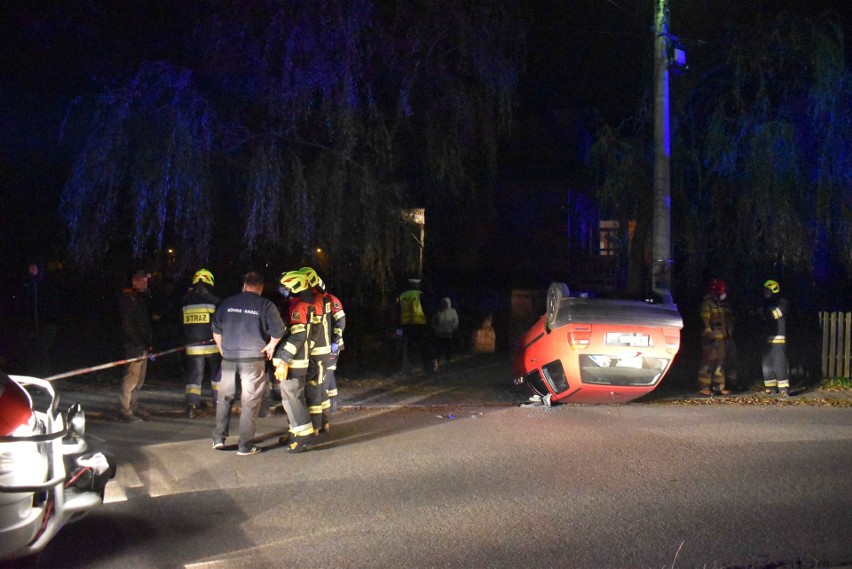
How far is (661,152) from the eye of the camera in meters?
11.5

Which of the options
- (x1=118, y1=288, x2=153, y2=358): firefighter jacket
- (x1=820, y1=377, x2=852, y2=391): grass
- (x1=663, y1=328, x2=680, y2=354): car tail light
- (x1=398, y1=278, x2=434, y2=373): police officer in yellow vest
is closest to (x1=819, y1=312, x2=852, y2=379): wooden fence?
(x1=820, y1=377, x2=852, y2=391): grass

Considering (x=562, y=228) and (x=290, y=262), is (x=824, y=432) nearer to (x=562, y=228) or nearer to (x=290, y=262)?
(x=290, y=262)

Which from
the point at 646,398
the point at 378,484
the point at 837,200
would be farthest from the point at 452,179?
the point at 378,484

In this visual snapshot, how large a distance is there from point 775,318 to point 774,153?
292 centimetres

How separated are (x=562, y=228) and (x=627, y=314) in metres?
12.4

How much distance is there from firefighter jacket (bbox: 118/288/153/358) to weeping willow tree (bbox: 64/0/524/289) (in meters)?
2.01

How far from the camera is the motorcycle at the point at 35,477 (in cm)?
399

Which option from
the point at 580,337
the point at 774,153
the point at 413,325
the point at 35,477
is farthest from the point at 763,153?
the point at 35,477

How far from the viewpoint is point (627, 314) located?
866 centimetres

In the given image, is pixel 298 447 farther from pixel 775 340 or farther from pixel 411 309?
pixel 775 340

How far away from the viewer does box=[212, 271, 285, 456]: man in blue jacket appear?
7.29 metres

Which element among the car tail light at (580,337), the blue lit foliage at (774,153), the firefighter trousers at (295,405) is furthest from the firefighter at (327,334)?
the blue lit foliage at (774,153)

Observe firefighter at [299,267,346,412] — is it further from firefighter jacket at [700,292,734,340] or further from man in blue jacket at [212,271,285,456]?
firefighter jacket at [700,292,734,340]

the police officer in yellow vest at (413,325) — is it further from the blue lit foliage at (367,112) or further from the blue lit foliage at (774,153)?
the blue lit foliage at (774,153)
